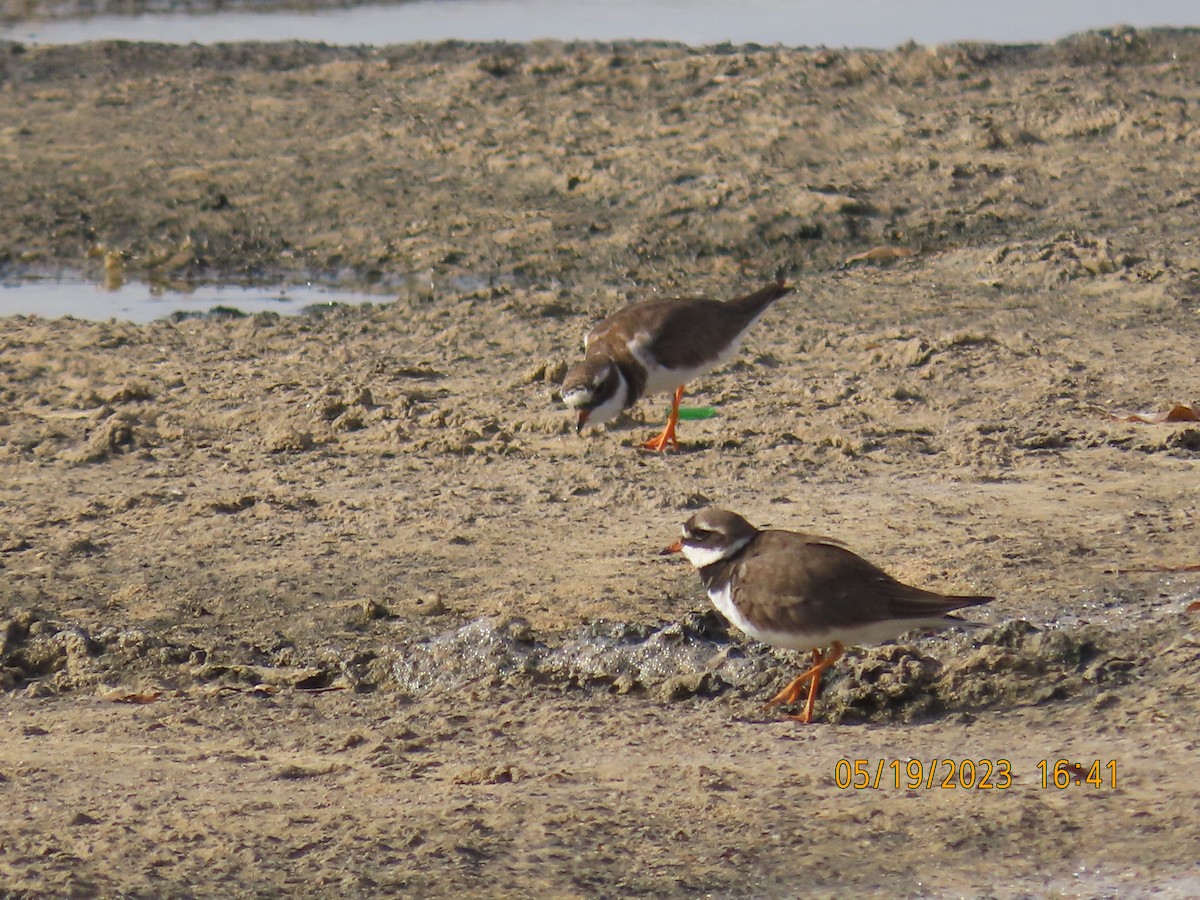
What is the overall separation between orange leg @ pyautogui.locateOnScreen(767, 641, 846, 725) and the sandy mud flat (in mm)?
71

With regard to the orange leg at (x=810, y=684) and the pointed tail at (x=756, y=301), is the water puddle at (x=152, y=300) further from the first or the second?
the orange leg at (x=810, y=684)

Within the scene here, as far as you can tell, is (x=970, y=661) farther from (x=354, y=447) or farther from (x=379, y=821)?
(x=354, y=447)

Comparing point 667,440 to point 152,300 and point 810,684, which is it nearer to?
point 810,684

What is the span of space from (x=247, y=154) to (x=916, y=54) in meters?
5.15

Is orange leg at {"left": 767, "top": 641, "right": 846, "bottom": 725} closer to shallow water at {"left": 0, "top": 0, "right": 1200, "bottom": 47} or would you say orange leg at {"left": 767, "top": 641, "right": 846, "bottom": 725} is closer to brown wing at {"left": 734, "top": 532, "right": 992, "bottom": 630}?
brown wing at {"left": 734, "top": 532, "right": 992, "bottom": 630}

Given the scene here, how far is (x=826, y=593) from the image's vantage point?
15.9 ft

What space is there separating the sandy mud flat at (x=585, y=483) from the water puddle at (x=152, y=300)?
0.88ft

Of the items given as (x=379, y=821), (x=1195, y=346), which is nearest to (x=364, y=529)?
(x=379, y=821)

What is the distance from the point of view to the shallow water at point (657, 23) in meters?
16.1
